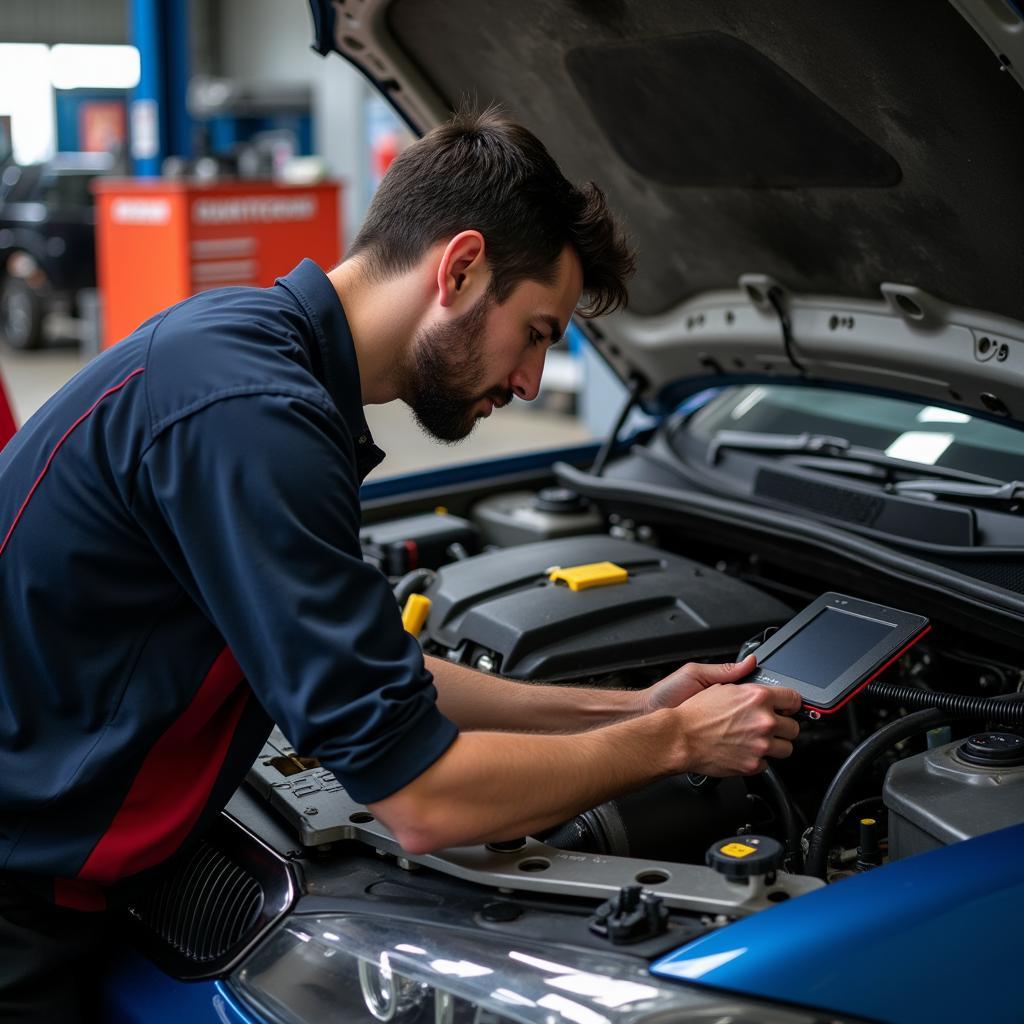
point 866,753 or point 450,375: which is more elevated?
point 450,375

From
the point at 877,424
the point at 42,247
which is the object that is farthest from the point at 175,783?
the point at 42,247

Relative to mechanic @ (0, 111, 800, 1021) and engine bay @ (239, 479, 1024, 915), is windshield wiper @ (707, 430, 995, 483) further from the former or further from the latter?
mechanic @ (0, 111, 800, 1021)

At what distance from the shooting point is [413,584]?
214 centimetres

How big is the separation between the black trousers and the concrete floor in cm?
505

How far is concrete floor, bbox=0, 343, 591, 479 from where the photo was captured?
7422 mm

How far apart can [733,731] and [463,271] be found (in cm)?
60

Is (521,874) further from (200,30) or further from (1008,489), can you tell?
(200,30)

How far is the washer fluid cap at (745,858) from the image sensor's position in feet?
4.25

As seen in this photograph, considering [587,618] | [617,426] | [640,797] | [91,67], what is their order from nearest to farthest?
1. [640,797]
2. [587,618]
3. [617,426]
4. [91,67]

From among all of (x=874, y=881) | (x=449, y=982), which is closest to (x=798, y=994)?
(x=874, y=881)

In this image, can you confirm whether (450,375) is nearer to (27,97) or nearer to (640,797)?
(640,797)

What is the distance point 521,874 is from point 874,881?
0.36m

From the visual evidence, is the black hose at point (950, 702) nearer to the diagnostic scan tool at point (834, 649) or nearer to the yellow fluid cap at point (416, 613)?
the diagnostic scan tool at point (834, 649)

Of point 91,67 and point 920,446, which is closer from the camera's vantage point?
point 920,446
